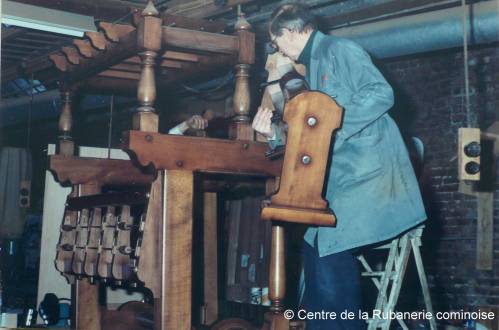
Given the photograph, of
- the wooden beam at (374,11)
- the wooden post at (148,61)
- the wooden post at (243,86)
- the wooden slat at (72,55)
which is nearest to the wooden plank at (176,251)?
the wooden post at (148,61)

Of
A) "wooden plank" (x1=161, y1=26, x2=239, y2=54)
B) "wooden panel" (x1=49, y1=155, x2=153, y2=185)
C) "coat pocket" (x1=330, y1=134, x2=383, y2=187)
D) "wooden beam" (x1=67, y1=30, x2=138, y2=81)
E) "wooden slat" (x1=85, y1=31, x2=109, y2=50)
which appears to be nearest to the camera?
"coat pocket" (x1=330, y1=134, x2=383, y2=187)

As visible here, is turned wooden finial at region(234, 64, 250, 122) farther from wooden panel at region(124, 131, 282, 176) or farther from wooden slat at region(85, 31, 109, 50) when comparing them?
wooden slat at region(85, 31, 109, 50)

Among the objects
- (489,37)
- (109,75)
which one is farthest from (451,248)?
(109,75)

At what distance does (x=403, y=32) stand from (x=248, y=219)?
8.68 ft

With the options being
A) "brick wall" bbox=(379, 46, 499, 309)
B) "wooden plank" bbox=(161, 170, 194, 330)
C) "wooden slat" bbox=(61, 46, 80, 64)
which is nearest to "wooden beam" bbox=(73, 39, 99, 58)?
"wooden slat" bbox=(61, 46, 80, 64)

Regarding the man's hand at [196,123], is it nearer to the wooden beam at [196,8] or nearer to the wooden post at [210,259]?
the wooden post at [210,259]

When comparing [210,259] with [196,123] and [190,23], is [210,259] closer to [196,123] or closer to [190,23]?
[196,123]

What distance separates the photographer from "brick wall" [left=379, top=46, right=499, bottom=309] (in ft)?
23.5

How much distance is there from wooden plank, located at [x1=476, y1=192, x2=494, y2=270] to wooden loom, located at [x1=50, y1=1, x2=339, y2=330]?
3.74m

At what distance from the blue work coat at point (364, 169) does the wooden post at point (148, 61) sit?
3.52 ft

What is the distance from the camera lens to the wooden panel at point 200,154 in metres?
3.66

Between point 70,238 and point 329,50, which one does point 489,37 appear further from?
point 70,238

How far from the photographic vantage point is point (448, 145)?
24.6ft

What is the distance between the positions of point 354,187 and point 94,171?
2.50 m
